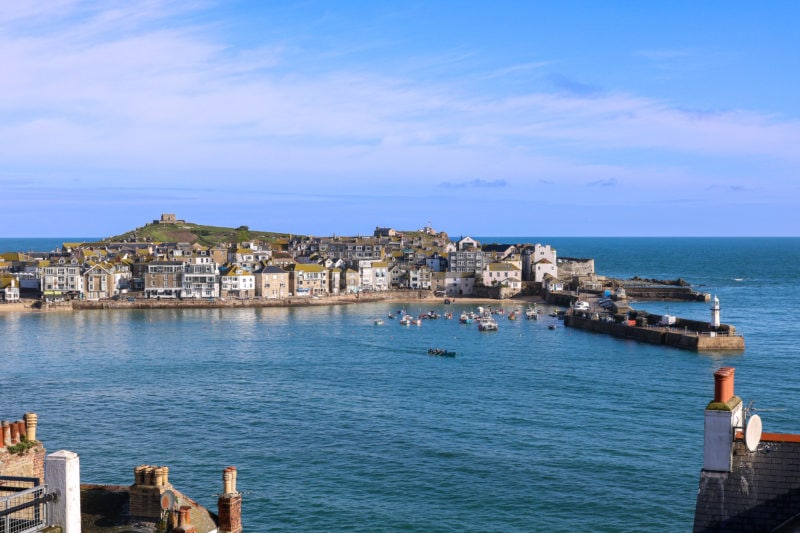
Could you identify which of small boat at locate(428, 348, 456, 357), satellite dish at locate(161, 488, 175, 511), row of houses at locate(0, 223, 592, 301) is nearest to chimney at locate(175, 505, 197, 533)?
satellite dish at locate(161, 488, 175, 511)

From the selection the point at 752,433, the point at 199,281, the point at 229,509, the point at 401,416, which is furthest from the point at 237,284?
the point at 752,433

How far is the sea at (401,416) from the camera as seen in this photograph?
110ft

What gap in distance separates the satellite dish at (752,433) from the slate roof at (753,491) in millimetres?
307

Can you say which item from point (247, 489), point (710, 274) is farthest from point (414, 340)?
point (710, 274)

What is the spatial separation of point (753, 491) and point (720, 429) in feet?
3.64

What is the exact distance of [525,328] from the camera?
10381cm

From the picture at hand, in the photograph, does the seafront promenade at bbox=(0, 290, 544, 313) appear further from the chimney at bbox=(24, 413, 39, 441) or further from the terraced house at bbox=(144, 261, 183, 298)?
the chimney at bbox=(24, 413, 39, 441)

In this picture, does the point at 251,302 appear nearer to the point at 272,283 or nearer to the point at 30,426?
the point at 272,283

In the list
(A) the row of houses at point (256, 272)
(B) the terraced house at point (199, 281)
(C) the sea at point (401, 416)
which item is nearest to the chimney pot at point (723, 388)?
(C) the sea at point (401, 416)

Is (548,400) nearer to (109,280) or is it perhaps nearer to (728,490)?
(728,490)

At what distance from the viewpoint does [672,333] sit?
8650 cm

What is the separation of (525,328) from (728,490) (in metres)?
90.8

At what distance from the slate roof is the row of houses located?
12785 centimetres

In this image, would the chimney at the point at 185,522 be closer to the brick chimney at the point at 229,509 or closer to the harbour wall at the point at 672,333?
the brick chimney at the point at 229,509
